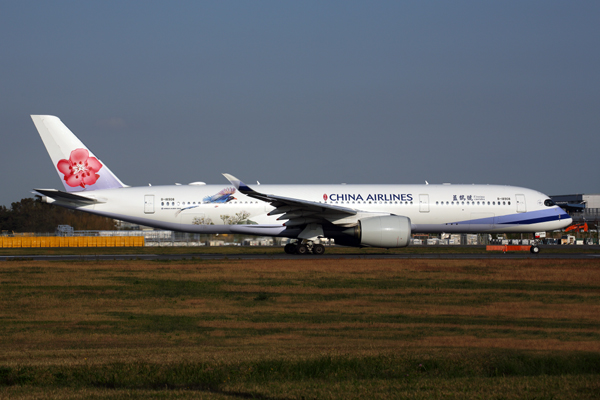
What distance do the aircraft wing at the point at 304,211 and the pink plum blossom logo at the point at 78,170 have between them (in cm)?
894

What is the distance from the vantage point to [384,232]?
24.5 m

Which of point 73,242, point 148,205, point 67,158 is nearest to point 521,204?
point 148,205

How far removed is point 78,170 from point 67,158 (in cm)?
81

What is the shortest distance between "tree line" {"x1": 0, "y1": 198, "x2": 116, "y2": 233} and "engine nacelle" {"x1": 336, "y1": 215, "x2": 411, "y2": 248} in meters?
26.5

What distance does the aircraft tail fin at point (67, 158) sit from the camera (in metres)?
29.5

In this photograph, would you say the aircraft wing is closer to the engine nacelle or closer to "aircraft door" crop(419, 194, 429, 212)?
the engine nacelle

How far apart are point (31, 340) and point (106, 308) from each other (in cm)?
302

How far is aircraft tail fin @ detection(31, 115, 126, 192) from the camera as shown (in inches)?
1163

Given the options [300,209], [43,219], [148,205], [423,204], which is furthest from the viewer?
[43,219]

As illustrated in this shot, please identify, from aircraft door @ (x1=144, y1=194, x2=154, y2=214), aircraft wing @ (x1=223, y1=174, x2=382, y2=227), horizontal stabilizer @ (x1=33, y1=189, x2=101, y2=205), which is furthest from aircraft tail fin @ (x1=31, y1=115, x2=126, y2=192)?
aircraft wing @ (x1=223, y1=174, x2=382, y2=227)

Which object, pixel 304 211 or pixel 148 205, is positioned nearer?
pixel 304 211

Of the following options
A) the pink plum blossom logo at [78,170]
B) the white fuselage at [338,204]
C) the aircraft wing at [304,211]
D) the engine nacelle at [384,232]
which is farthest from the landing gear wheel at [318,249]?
the pink plum blossom logo at [78,170]

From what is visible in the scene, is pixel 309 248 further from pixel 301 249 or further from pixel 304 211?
A: pixel 304 211

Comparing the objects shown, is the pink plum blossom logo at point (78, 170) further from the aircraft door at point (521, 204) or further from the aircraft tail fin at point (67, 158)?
the aircraft door at point (521, 204)
